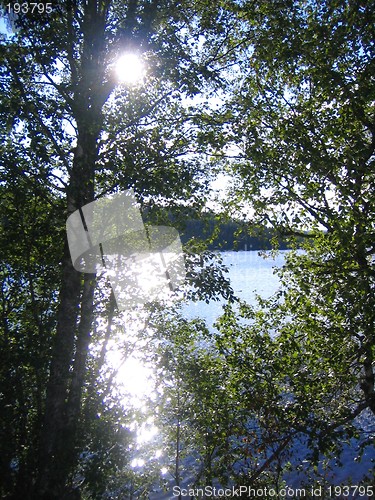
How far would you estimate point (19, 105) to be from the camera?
25.5 ft

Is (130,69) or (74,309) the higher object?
(130,69)

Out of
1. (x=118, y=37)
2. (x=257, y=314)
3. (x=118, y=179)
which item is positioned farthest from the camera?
(x=257, y=314)

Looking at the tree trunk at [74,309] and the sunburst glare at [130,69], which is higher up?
the sunburst glare at [130,69]

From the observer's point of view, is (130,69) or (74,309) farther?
(130,69)

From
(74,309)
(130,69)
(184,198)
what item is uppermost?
(130,69)

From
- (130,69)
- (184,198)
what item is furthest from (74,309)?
(130,69)

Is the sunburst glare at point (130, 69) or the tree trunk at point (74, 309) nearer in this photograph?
the tree trunk at point (74, 309)

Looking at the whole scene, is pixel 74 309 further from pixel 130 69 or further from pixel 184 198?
pixel 130 69

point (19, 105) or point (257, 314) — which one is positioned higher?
point (19, 105)

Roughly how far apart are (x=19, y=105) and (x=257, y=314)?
25.7 ft

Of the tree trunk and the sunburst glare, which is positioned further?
the sunburst glare

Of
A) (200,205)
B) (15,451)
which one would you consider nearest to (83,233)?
(200,205)

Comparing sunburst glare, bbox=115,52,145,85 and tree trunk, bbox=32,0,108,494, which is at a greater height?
sunburst glare, bbox=115,52,145,85

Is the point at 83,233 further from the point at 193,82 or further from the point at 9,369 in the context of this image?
the point at 193,82
